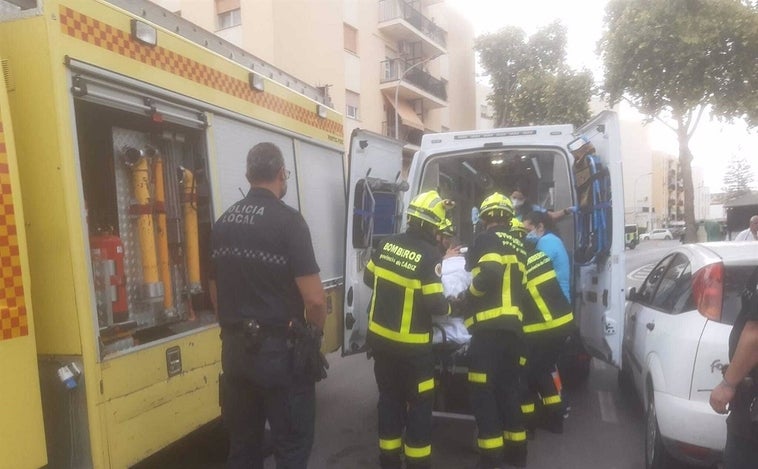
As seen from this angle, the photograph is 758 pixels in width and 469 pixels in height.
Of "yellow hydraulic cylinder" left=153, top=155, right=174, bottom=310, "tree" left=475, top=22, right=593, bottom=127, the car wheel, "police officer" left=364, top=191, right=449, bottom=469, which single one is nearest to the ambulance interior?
"police officer" left=364, top=191, right=449, bottom=469

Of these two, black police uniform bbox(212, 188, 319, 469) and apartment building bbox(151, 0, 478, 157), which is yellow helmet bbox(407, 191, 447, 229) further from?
apartment building bbox(151, 0, 478, 157)

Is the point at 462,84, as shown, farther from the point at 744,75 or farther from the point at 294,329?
the point at 294,329

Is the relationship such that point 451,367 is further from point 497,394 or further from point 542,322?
point 542,322

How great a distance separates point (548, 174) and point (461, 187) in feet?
3.66

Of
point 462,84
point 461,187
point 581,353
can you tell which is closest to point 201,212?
point 581,353

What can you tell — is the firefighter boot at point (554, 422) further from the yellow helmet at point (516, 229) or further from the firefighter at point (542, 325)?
the yellow helmet at point (516, 229)

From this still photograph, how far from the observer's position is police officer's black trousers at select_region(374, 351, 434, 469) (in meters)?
3.69

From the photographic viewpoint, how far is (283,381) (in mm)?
2836

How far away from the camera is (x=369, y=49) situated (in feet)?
77.8

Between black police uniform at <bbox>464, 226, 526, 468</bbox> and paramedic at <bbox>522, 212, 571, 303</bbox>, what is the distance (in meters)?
0.95

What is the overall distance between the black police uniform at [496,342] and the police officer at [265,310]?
1413mm

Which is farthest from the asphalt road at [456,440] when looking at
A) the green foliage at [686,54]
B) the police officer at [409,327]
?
the green foliage at [686,54]

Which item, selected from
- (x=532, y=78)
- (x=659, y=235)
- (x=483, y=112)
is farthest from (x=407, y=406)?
(x=659, y=235)

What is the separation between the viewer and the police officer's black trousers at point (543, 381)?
454 centimetres
